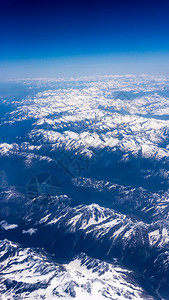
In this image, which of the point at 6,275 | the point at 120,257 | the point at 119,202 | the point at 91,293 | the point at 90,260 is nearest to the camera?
the point at 91,293

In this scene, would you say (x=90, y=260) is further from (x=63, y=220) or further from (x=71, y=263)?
(x=63, y=220)

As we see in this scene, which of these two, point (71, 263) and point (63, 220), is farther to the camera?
point (63, 220)

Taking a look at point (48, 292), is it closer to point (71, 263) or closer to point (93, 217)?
point (71, 263)

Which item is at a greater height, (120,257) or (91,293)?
(91,293)

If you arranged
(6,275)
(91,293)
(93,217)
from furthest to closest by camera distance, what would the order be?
1. (93,217)
2. (6,275)
3. (91,293)

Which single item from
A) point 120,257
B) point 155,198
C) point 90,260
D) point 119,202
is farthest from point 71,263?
point 155,198

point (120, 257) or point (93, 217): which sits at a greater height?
point (93, 217)

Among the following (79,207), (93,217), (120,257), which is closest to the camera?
(120,257)

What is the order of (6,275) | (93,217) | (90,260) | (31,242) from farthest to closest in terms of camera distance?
(93,217) → (31,242) → (90,260) → (6,275)

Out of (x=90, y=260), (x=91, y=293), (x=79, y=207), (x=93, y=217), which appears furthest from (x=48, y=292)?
(x=79, y=207)
